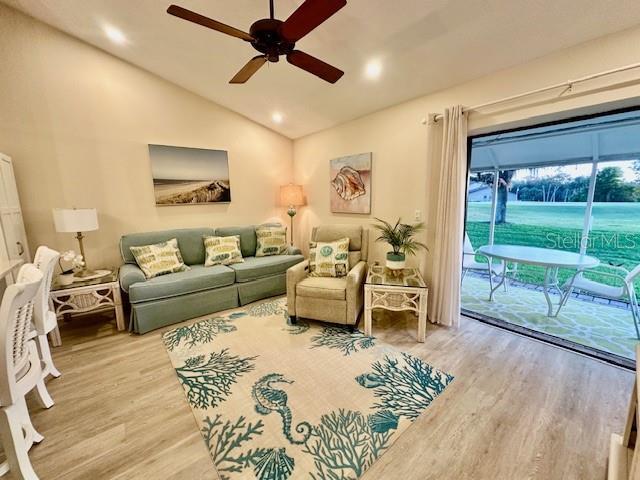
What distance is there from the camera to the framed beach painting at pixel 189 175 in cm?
340

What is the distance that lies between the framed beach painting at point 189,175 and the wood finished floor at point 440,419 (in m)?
1.97

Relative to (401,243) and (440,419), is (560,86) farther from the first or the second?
(440,419)

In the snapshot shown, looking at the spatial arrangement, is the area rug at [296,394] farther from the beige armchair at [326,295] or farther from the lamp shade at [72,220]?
the lamp shade at [72,220]

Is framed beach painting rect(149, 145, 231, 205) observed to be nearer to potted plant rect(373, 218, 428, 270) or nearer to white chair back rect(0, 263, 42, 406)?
white chair back rect(0, 263, 42, 406)

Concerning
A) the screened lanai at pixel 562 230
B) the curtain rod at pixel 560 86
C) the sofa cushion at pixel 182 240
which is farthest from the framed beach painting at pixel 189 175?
the screened lanai at pixel 562 230

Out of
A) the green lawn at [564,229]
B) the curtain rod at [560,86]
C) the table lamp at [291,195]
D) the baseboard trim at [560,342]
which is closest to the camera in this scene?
the curtain rod at [560,86]

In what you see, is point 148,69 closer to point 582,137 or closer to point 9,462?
point 9,462

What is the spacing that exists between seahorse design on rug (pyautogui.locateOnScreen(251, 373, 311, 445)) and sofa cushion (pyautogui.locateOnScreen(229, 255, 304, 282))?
1.47 m

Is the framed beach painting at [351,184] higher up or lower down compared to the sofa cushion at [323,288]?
higher up

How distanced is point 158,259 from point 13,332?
1856mm

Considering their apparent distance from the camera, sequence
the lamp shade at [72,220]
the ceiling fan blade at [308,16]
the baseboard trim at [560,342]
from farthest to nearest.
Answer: the lamp shade at [72,220] < the baseboard trim at [560,342] < the ceiling fan blade at [308,16]

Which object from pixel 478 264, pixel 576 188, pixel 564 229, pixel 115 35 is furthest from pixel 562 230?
pixel 115 35

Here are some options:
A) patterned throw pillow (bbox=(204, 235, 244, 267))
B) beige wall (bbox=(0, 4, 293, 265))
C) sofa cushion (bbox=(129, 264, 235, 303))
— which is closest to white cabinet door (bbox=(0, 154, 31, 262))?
beige wall (bbox=(0, 4, 293, 265))

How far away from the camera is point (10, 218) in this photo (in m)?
2.29
